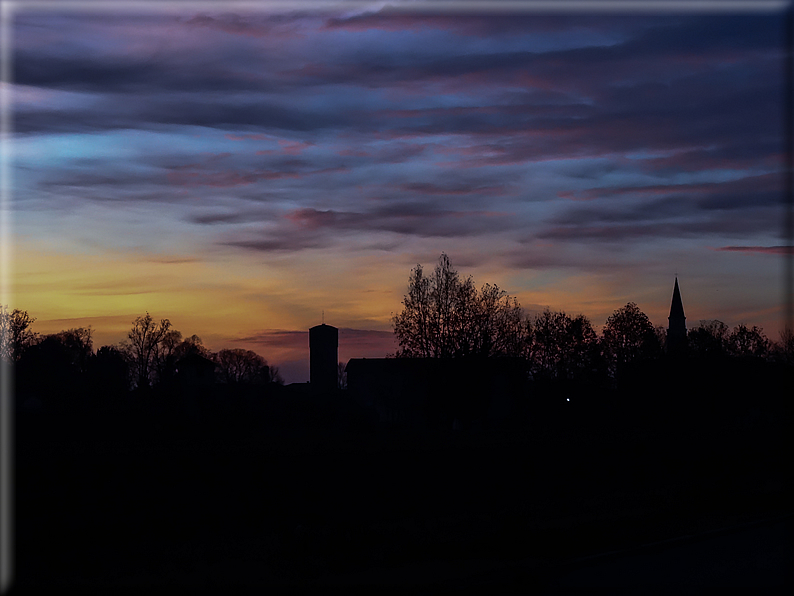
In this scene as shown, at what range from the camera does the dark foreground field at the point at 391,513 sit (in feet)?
44.9

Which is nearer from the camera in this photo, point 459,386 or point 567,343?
point 459,386

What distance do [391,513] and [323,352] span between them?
98.7 metres

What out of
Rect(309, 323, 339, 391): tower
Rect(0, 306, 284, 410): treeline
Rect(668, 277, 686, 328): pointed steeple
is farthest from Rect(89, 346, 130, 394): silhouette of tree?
Rect(668, 277, 686, 328): pointed steeple

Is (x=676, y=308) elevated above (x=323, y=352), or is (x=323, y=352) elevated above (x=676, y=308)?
(x=676, y=308)

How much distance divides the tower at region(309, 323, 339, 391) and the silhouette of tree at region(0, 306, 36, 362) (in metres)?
51.1

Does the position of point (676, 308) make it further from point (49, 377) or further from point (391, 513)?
point (391, 513)

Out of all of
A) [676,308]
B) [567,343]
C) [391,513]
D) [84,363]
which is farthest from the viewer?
[676,308]

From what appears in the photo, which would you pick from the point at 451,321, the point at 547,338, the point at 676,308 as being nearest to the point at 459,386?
the point at 451,321

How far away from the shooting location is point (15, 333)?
7594 centimetres

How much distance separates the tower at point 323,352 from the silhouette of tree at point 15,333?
51093 mm

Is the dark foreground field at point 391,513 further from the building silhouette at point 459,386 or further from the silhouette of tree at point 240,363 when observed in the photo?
the silhouette of tree at point 240,363

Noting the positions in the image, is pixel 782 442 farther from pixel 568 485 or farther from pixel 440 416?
pixel 440 416

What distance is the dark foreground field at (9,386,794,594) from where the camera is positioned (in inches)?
539

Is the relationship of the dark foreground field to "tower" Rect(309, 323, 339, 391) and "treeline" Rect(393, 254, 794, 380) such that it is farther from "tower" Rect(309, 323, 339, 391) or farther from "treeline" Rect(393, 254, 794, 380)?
"tower" Rect(309, 323, 339, 391)
